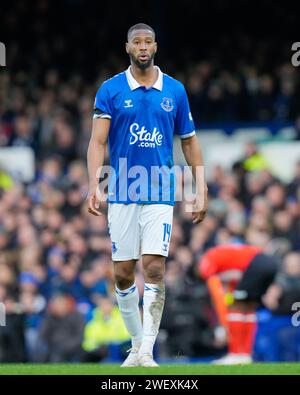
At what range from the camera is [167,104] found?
9.98 m

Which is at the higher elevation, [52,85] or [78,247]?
[52,85]

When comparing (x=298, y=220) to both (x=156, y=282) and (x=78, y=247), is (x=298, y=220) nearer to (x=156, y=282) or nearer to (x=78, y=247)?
(x=78, y=247)

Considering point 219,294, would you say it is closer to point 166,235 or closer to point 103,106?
point 166,235

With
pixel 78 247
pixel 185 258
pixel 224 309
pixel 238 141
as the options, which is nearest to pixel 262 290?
pixel 224 309

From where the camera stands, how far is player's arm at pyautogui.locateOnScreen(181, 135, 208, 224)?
10.0m

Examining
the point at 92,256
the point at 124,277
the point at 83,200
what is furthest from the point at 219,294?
the point at 83,200

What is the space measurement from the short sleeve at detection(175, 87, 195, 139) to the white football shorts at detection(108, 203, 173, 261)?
0.65m

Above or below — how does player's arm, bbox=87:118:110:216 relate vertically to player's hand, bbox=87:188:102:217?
above

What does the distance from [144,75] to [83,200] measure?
10518 millimetres

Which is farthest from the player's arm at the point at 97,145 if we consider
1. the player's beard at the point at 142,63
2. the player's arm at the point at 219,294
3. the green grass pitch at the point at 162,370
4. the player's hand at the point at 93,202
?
the player's arm at the point at 219,294

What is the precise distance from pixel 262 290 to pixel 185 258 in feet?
10.7

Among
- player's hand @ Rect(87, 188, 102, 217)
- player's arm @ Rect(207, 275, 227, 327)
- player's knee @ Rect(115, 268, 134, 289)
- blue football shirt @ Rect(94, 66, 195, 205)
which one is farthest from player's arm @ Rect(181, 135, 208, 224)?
player's arm @ Rect(207, 275, 227, 327)

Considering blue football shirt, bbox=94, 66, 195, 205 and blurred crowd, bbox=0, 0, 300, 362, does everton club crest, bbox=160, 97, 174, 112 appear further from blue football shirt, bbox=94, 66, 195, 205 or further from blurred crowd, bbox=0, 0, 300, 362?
blurred crowd, bbox=0, 0, 300, 362

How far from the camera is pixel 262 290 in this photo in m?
14.7
